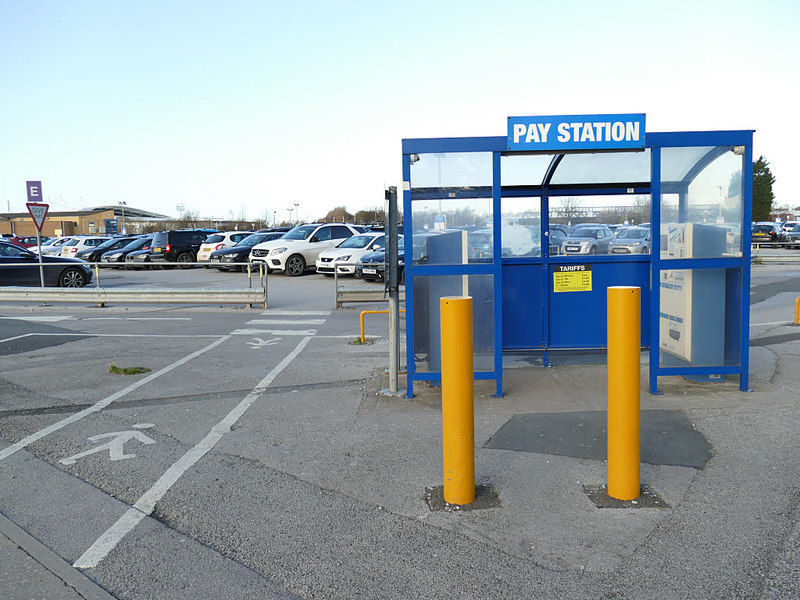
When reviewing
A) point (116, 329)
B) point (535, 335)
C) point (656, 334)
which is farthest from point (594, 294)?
point (116, 329)

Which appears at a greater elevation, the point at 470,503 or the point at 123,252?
the point at 123,252

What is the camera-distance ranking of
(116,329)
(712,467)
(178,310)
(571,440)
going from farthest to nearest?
(178,310) → (116,329) → (571,440) → (712,467)

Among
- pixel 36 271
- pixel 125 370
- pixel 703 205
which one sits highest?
pixel 703 205

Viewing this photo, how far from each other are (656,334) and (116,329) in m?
9.95

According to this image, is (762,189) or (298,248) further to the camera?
(762,189)

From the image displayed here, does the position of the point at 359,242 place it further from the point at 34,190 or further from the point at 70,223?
the point at 70,223

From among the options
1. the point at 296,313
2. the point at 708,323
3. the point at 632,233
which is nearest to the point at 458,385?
the point at 708,323

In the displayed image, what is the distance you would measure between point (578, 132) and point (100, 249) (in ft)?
107

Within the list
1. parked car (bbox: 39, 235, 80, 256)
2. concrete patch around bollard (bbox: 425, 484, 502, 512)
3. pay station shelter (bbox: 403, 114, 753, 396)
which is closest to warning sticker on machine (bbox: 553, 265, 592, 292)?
pay station shelter (bbox: 403, 114, 753, 396)

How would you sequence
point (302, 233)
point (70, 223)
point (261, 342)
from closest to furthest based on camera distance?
point (261, 342) → point (302, 233) → point (70, 223)

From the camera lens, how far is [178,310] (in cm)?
1557

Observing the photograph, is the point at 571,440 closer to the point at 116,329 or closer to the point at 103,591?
the point at 103,591

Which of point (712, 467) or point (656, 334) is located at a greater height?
point (656, 334)

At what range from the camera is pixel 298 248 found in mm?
24422
